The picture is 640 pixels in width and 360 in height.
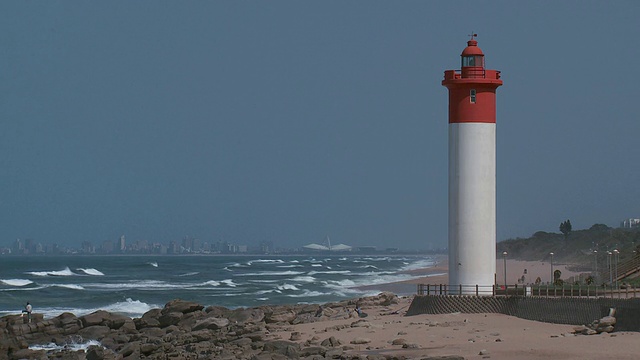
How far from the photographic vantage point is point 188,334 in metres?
32.9

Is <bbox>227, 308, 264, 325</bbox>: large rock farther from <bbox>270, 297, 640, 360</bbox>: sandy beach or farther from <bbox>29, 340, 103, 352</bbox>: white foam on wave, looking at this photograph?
<bbox>29, 340, 103, 352</bbox>: white foam on wave

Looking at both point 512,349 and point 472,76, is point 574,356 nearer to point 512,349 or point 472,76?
point 512,349

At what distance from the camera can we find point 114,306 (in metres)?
54.1

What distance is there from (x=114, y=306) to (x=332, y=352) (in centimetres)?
2966

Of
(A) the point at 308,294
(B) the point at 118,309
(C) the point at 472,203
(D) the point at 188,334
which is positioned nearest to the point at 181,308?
(D) the point at 188,334

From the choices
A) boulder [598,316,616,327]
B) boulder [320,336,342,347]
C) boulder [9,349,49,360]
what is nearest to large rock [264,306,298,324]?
boulder [9,349,49,360]

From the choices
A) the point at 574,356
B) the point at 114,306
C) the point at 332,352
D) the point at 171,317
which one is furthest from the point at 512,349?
the point at 114,306

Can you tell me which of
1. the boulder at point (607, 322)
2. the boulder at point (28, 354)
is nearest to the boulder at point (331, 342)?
the boulder at point (607, 322)

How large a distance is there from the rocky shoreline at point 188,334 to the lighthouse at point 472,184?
321 cm

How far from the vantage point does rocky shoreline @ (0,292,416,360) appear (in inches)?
1091

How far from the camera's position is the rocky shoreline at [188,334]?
27.7 m

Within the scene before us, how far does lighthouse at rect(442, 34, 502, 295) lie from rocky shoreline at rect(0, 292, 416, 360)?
3.21 metres

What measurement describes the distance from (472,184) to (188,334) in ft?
28.0

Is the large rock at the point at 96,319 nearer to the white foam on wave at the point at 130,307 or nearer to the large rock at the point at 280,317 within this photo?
the large rock at the point at 280,317
